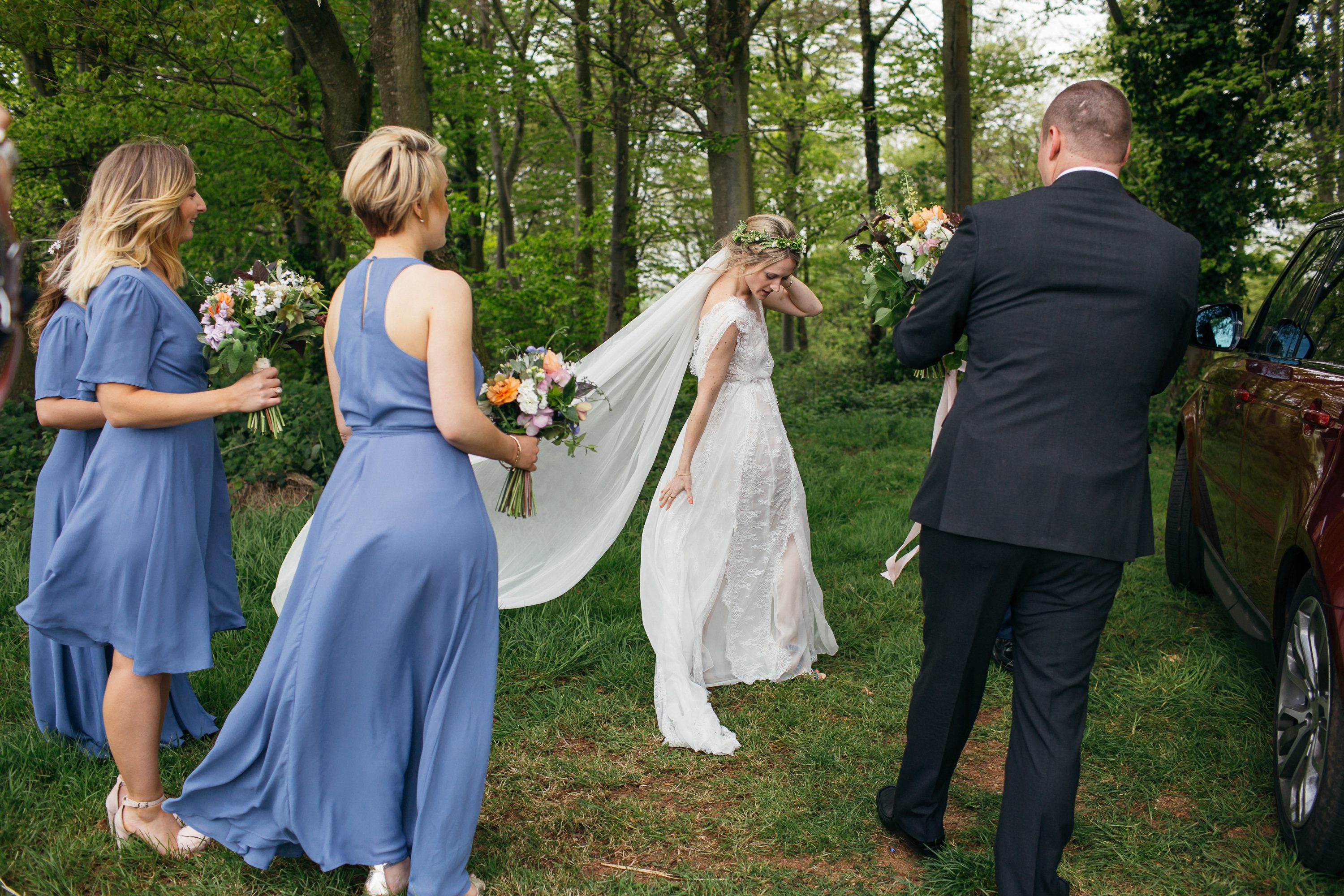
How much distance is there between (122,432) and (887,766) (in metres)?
3.20

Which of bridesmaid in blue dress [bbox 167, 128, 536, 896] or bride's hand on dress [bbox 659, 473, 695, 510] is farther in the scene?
bride's hand on dress [bbox 659, 473, 695, 510]

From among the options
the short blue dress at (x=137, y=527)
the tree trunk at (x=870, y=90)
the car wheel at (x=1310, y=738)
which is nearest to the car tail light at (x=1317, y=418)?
the car wheel at (x=1310, y=738)

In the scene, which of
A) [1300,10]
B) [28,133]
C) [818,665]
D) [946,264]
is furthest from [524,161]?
[946,264]

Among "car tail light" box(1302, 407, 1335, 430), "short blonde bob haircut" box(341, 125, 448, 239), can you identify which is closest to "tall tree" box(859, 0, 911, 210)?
"car tail light" box(1302, 407, 1335, 430)

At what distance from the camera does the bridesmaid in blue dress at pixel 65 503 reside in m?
3.41

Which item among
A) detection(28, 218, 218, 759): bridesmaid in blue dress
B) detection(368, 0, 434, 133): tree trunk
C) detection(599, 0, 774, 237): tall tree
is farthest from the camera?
detection(599, 0, 774, 237): tall tree

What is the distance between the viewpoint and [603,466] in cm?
507

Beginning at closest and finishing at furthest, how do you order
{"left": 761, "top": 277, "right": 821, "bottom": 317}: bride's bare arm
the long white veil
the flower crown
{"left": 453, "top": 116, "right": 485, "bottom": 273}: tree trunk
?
the flower crown, {"left": 761, "top": 277, "right": 821, "bottom": 317}: bride's bare arm, the long white veil, {"left": 453, "top": 116, "right": 485, "bottom": 273}: tree trunk

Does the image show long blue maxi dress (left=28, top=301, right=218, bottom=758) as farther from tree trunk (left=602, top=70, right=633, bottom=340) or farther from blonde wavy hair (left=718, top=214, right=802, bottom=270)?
tree trunk (left=602, top=70, right=633, bottom=340)

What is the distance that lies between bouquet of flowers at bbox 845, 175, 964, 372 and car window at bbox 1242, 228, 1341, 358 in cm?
175

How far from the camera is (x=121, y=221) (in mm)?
3160

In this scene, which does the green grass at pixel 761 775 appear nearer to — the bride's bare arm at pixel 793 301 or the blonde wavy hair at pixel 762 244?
the bride's bare arm at pixel 793 301

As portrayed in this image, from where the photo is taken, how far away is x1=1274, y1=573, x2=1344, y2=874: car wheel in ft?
9.63

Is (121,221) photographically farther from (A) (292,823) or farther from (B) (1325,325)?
(B) (1325,325)
